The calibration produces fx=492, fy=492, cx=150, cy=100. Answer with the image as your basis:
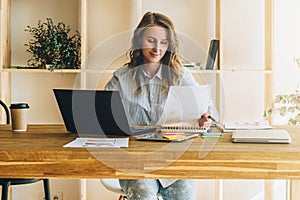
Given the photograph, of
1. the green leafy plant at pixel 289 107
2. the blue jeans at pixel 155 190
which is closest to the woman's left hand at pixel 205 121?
the blue jeans at pixel 155 190

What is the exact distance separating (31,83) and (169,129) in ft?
5.67

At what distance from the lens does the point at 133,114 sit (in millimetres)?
2553

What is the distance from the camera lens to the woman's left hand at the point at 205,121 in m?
2.17

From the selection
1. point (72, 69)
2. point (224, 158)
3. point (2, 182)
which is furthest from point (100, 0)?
point (224, 158)

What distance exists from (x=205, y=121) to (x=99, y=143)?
61 cm

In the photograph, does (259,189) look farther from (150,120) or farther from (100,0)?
(100,0)

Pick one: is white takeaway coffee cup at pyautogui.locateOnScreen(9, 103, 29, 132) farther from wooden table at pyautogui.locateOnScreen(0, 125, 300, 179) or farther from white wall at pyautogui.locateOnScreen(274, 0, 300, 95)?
white wall at pyautogui.locateOnScreen(274, 0, 300, 95)

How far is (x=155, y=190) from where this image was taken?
2.16m

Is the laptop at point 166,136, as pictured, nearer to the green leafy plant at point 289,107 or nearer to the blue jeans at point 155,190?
the blue jeans at point 155,190

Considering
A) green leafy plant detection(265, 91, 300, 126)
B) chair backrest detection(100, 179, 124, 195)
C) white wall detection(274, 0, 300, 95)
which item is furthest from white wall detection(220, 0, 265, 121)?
chair backrest detection(100, 179, 124, 195)

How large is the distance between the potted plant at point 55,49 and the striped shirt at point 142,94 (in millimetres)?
754

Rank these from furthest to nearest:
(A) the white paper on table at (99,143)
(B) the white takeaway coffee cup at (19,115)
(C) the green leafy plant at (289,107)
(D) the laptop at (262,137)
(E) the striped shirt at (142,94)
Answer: (C) the green leafy plant at (289,107) → (E) the striped shirt at (142,94) → (B) the white takeaway coffee cup at (19,115) → (D) the laptop at (262,137) → (A) the white paper on table at (99,143)

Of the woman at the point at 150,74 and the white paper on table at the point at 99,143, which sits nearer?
the white paper on table at the point at 99,143

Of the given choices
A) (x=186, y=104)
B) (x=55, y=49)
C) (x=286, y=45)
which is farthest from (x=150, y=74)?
(x=286, y=45)
